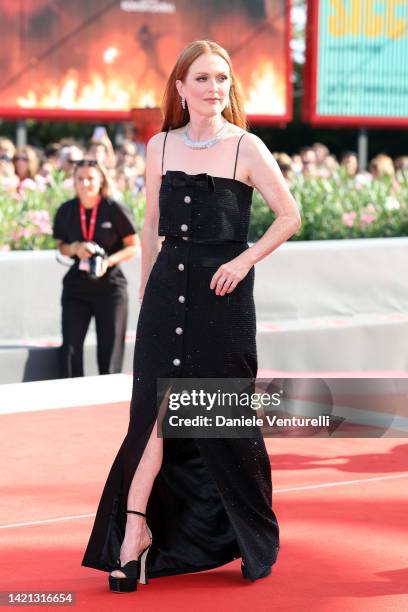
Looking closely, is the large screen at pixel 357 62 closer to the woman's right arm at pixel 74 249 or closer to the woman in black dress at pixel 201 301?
the woman's right arm at pixel 74 249

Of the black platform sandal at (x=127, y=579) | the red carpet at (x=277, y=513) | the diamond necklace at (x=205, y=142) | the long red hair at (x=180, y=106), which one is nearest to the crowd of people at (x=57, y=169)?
the red carpet at (x=277, y=513)

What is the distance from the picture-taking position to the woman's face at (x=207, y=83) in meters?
4.96

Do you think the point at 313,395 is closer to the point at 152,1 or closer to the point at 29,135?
the point at 152,1

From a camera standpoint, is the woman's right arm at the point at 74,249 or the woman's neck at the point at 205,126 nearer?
the woman's neck at the point at 205,126

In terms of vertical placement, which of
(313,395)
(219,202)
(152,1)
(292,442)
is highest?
(152,1)

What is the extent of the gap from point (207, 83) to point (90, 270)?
5.08 m

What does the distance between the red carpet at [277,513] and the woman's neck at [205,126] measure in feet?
5.30

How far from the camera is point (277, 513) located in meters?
6.32

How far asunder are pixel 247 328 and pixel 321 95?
21408 millimetres

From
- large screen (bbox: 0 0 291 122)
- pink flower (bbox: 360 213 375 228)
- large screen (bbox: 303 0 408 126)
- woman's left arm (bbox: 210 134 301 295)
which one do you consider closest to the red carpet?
woman's left arm (bbox: 210 134 301 295)

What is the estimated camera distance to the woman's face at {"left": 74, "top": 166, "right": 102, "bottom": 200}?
9922mm

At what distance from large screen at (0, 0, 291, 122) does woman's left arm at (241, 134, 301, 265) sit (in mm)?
18194

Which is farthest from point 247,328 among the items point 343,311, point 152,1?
point 152,1

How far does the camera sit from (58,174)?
14.0m
